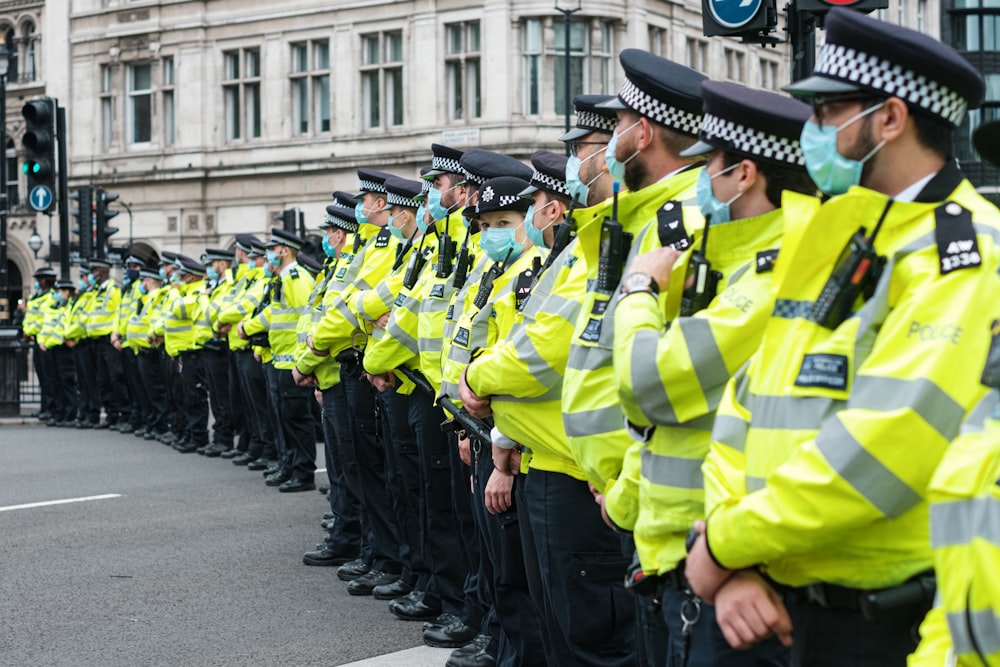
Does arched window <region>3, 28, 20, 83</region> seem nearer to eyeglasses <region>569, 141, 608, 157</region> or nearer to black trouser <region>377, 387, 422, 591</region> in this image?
black trouser <region>377, 387, 422, 591</region>

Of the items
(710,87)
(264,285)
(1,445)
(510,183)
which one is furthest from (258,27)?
(710,87)

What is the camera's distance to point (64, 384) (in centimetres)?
2120

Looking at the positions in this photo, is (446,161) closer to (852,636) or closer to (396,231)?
(396,231)

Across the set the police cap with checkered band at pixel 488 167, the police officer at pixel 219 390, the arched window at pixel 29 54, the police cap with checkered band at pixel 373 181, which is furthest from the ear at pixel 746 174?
the arched window at pixel 29 54

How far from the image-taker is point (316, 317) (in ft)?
33.7

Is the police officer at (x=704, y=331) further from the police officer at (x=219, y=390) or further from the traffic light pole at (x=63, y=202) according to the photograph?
the traffic light pole at (x=63, y=202)

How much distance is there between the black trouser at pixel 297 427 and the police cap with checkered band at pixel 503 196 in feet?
21.1

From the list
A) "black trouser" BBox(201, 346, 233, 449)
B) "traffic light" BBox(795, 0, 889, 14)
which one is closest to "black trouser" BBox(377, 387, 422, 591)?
"traffic light" BBox(795, 0, 889, 14)

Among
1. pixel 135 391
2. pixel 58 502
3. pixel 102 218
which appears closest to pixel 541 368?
pixel 58 502

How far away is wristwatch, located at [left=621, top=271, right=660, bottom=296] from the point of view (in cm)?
380

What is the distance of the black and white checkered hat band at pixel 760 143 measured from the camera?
369 cm

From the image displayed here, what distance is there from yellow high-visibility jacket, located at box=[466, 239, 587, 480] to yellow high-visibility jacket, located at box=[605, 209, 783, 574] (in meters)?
1.22

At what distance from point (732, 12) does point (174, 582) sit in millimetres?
4639

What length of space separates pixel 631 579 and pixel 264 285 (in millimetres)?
10843
